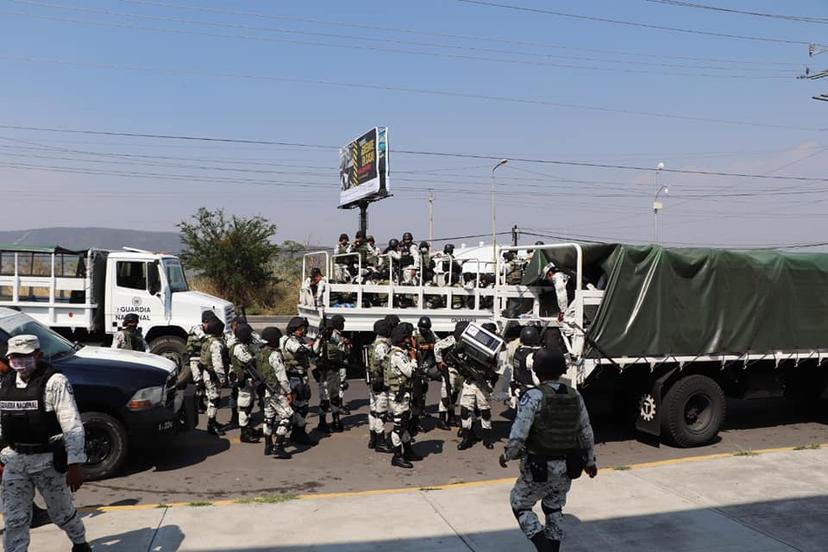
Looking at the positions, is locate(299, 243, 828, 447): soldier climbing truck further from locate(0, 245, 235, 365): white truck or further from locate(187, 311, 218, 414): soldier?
locate(0, 245, 235, 365): white truck

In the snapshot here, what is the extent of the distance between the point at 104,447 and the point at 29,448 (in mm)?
2573

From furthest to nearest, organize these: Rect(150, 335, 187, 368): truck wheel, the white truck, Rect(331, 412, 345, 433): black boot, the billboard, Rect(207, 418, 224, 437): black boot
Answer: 1. the billboard
2. Rect(150, 335, 187, 368): truck wheel
3. the white truck
4. Rect(331, 412, 345, 433): black boot
5. Rect(207, 418, 224, 437): black boot

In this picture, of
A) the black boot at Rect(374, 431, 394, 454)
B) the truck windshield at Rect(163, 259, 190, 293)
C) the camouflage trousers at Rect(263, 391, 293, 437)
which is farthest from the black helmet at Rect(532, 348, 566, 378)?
the truck windshield at Rect(163, 259, 190, 293)

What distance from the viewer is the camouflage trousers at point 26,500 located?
13.2 feet

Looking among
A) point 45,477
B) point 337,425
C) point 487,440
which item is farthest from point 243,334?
point 45,477

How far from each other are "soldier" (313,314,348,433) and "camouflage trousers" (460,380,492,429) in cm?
179

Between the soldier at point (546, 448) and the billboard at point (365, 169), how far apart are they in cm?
2067

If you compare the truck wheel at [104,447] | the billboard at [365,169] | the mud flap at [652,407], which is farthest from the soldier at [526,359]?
the billboard at [365,169]

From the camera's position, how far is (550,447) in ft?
13.7

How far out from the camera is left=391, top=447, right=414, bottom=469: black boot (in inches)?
281

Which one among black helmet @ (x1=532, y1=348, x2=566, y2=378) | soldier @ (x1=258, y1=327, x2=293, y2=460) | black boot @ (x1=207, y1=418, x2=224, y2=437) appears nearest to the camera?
black helmet @ (x1=532, y1=348, x2=566, y2=378)

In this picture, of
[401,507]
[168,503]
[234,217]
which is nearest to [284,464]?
[168,503]

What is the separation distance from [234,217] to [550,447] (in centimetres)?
2625

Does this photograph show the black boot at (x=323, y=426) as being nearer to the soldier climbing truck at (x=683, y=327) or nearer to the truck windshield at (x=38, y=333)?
the soldier climbing truck at (x=683, y=327)
